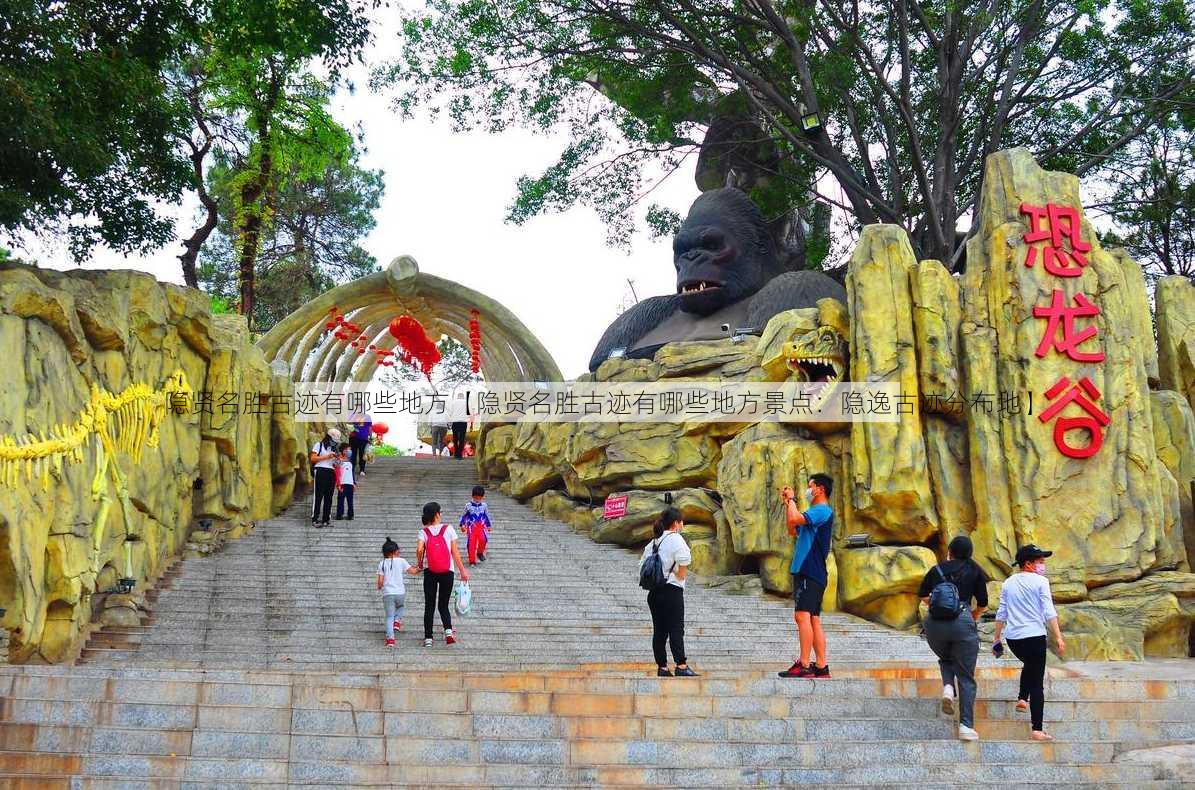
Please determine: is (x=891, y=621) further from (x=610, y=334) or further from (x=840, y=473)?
(x=610, y=334)

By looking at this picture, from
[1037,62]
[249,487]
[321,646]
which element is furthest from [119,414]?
[1037,62]

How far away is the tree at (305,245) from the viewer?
26.5m

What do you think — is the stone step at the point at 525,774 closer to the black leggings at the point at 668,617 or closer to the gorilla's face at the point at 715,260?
the black leggings at the point at 668,617

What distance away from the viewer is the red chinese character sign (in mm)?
11508

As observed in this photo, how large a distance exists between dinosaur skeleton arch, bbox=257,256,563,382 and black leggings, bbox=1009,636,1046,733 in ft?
42.2

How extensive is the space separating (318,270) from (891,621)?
64.8 ft

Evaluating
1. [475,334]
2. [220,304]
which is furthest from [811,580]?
[220,304]

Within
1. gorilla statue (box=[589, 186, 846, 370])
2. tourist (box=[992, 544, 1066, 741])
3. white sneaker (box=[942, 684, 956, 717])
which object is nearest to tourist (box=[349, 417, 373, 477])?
gorilla statue (box=[589, 186, 846, 370])

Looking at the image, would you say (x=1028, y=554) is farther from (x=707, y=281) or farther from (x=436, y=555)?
(x=707, y=281)

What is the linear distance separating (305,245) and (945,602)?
77.2 feet

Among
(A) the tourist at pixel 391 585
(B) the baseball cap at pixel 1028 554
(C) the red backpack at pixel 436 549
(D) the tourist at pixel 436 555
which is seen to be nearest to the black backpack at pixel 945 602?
(B) the baseball cap at pixel 1028 554

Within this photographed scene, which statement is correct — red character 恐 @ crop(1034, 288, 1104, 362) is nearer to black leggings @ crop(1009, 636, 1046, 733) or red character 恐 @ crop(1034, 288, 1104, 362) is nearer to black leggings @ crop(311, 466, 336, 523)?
black leggings @ crop(1009, 636, 1046, 733)

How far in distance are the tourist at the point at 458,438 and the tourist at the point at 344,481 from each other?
7008 mm

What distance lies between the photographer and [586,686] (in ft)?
22.2
